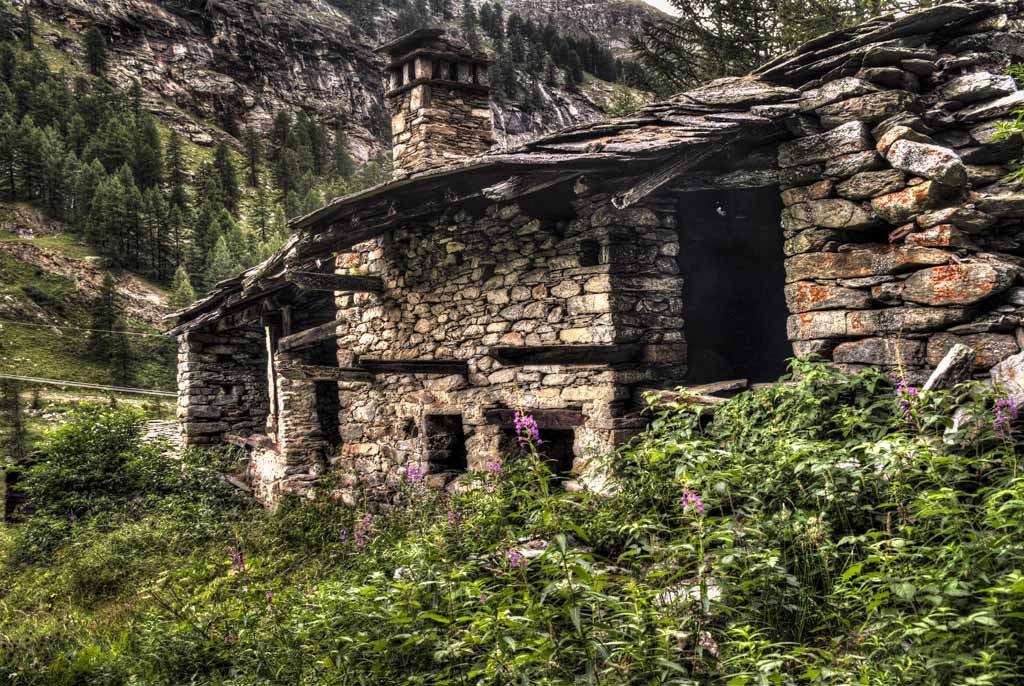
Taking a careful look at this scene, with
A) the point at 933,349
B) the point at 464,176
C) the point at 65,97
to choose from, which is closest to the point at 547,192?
the point at 464,176

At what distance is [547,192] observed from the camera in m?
6.07

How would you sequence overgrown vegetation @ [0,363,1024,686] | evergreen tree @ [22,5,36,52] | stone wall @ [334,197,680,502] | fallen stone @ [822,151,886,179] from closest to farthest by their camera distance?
overgrown vegetation @ [0,363,1024,686], fallen stone @ [822,151,886,179], stone wall @ [334,197,680,502], evergreen tree @ [22,5,36,52]

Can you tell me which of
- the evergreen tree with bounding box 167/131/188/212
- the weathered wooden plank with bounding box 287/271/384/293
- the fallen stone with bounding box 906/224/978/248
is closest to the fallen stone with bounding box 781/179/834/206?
the fallen stone with bounding box 906/224/978/248

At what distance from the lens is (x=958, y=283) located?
4.44 m

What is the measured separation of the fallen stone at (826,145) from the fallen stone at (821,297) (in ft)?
3.07

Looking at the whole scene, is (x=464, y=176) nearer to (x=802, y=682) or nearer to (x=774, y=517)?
(x=774, y=517)

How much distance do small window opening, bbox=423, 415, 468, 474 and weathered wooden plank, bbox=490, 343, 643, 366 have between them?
1.42 metres

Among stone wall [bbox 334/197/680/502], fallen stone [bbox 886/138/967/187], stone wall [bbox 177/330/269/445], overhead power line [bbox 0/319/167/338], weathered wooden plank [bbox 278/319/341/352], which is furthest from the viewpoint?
overhead power line [bbox 0/319/167/338]

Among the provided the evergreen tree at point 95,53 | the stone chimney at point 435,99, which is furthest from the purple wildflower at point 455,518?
the evergreen tree at point 95,53

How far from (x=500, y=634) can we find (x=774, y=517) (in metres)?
1.46

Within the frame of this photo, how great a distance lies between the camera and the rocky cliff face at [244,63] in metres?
46.6

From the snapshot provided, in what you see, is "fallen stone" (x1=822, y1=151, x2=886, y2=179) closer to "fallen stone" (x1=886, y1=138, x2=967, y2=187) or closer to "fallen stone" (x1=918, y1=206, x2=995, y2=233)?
"fallen stone" (x1=886, y1=138, x2=967, y2=187)

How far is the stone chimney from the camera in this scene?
9.36m

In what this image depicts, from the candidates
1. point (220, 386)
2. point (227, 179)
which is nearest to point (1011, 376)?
point (220, 386)
